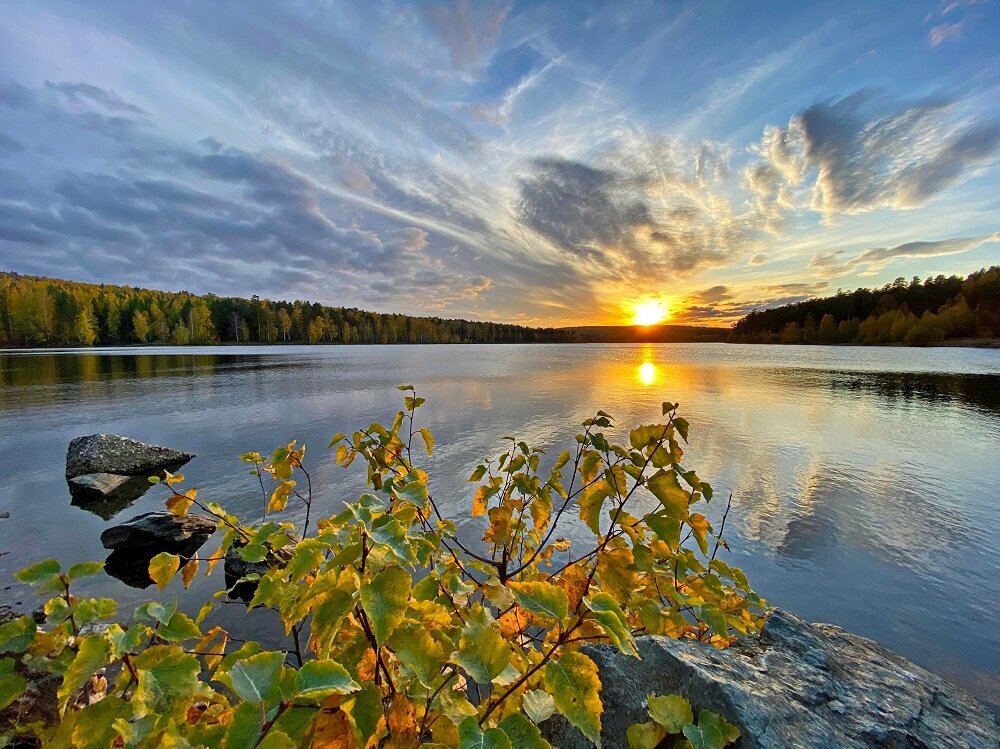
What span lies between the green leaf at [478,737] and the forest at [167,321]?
136 m

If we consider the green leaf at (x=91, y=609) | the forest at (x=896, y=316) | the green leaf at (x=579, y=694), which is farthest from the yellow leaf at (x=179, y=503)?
the forest at (x=896, y=316)

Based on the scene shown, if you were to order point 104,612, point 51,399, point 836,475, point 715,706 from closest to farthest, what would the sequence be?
point 104,612 → point 715,706 → point 836,475 → point 51,399

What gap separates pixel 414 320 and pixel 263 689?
592 ft

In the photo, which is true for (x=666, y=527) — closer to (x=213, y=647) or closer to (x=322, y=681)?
(x=322, y=681)

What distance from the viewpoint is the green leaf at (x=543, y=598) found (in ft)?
3.63

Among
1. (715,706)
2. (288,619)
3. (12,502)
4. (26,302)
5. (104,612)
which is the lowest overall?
(12,502)

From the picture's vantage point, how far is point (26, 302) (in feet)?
307

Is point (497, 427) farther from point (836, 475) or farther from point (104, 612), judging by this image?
point (104, 612)

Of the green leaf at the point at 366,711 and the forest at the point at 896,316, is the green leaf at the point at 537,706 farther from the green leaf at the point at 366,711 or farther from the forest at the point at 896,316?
the forest at the point at 896,316

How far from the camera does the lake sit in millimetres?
6586

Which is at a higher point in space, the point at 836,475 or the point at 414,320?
the point at 414,320

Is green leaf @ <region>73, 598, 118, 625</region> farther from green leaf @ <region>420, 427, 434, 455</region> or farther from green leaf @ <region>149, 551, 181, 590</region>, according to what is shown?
green leaf @ <region>420, 427, 434, 455</region>

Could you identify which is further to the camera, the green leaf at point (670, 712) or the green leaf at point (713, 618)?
the green leaf at point (713, 618)

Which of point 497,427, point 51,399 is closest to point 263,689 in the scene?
point 497,427
